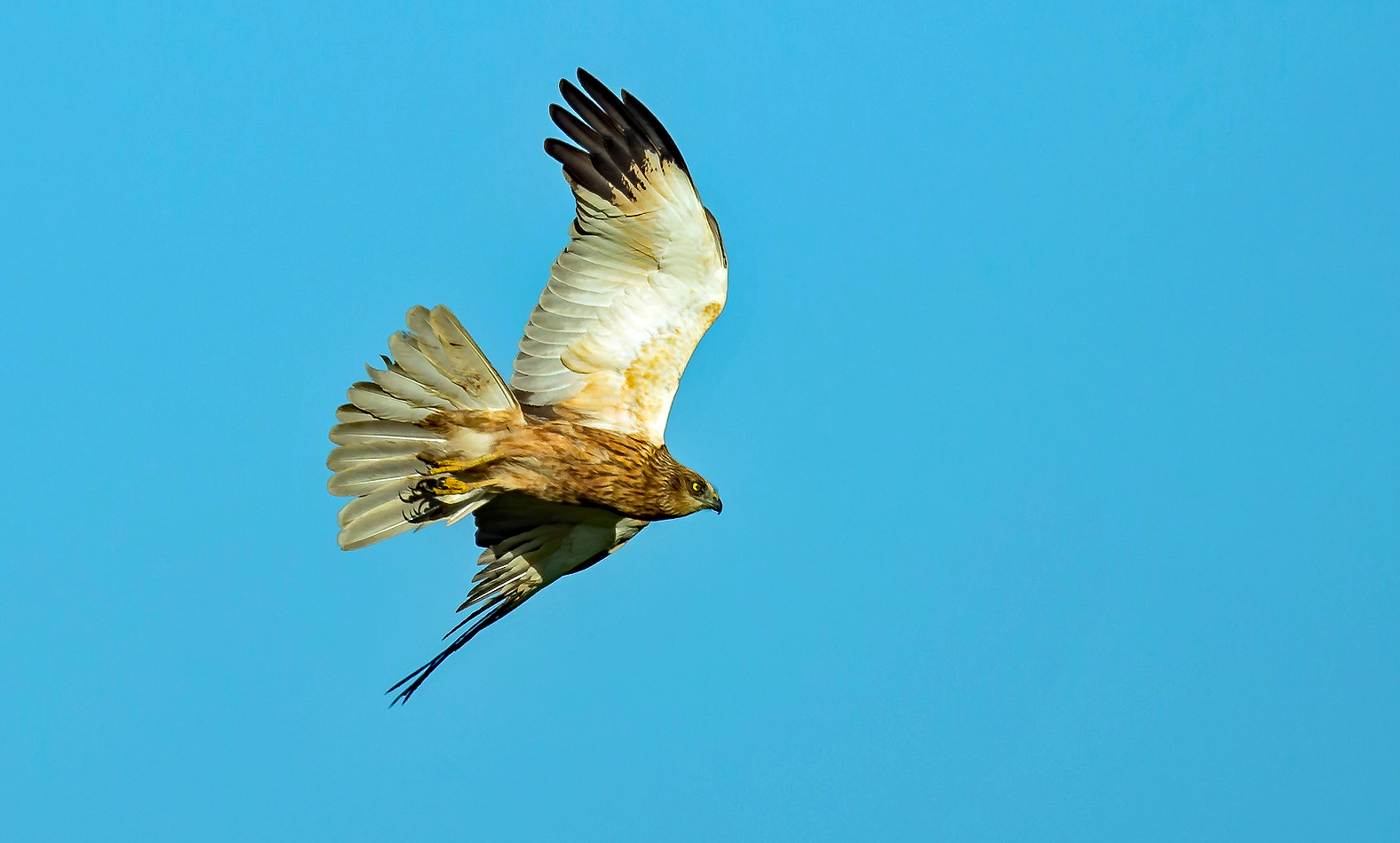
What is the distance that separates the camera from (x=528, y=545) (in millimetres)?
8328

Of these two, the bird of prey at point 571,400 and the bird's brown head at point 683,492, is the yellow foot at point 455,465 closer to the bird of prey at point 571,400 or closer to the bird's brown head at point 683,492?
the bird of prey at point 571,400

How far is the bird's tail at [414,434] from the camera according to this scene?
708 cm

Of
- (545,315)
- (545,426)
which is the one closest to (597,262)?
(545,315)

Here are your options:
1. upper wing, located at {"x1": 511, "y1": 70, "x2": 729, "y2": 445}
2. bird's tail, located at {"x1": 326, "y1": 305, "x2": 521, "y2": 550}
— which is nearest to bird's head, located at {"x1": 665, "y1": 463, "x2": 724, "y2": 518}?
upper wing, located at {"x1": 511, "y1": 70, "x2": 729, "y2": 445}

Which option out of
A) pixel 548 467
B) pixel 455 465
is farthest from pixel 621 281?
pixel 455 465

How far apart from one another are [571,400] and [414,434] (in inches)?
44.7

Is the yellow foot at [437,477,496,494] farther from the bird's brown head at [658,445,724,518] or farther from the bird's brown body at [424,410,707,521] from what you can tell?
the bird's brown head at [658,445,724,518]

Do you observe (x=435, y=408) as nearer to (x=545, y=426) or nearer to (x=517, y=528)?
(x=545, y=426)

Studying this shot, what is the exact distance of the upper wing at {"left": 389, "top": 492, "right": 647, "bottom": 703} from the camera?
812 cm

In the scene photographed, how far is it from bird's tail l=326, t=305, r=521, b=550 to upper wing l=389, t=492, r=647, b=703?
603 mm

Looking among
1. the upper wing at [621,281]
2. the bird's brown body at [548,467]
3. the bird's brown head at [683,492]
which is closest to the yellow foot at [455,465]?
the bird's brown body at [548,467]

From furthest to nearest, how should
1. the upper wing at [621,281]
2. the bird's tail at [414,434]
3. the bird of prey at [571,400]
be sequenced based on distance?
the upper wing at [621,281], the bird of prey at [571,400], the bird's tail at [414,434]

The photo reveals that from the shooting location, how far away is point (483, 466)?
750 cm

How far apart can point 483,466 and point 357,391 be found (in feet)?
2.58
